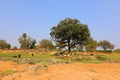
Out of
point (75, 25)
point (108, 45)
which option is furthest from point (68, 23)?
point (108, 45)

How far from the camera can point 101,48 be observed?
82.4 m

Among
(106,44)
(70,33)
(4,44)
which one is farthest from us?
(4,44)

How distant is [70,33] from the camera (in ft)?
158

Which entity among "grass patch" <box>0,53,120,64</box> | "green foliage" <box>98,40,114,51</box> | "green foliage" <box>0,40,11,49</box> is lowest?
"grass patch" <box>0,53,120,64</box>

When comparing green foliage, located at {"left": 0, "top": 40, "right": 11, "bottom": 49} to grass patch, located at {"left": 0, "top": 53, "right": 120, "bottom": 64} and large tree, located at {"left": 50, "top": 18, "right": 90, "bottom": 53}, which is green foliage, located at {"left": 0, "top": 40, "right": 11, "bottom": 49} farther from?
grass patch, located at {"left": 0, "top": 53, "right": 120, "bottom": 64}

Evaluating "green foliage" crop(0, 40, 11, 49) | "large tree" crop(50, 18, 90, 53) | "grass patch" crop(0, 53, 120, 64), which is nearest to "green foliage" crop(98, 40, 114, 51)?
"large tree" crop(50, 18, 90, 53)

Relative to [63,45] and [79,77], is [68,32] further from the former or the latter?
Answer: [79,77]

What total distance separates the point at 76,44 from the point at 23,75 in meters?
38.6

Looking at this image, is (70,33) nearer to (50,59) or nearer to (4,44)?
(50,59)

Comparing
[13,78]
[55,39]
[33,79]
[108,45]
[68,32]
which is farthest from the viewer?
[108,45]

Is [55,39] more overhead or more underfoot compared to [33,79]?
more overhead

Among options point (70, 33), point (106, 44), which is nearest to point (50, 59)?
point (70, 33)

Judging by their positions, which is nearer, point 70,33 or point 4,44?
point 70,33

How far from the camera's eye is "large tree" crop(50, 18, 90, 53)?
49.1 meters
